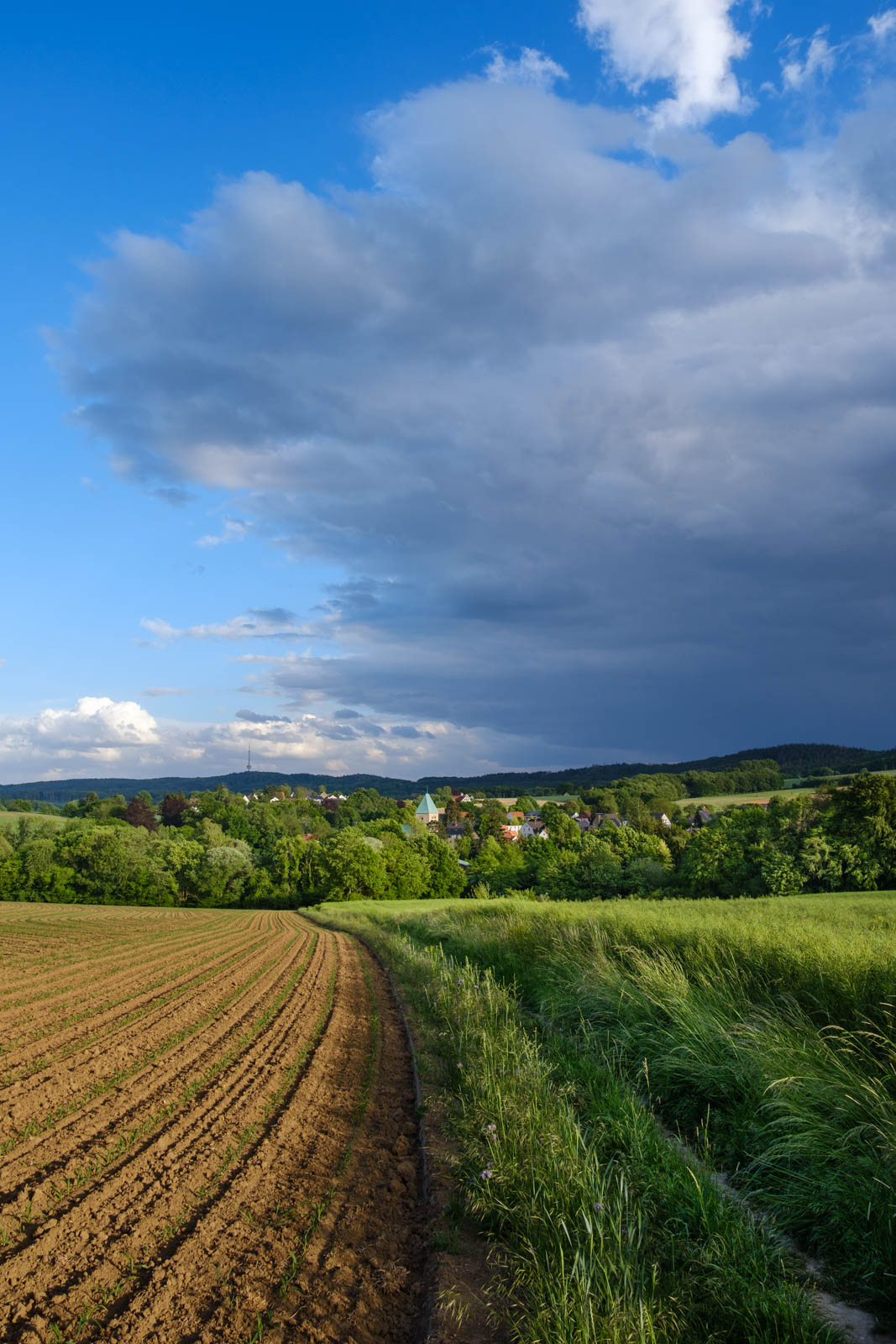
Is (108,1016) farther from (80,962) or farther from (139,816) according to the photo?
(139,816)

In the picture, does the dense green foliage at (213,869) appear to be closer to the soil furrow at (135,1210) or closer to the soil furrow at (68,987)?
the soil furrow at (68,987)

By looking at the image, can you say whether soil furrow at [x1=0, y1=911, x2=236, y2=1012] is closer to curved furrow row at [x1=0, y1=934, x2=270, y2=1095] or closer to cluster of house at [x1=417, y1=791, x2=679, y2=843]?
curved furrow row at [x1=0, y1=934, x2=270, y2=1095]

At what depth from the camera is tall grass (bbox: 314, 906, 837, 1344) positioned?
12.2ft

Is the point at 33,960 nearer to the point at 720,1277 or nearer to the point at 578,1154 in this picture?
the point at 578,1154

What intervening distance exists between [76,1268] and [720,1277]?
14.3 feet

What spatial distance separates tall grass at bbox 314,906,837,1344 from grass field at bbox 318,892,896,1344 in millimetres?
20

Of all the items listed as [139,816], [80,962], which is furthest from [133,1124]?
[139,816]

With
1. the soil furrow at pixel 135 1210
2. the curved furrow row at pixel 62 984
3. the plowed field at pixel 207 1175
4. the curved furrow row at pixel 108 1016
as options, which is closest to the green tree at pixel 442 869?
the curved furrow row at pixel 62 984

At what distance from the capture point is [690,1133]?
23.5 feet

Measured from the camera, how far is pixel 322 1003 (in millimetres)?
15039

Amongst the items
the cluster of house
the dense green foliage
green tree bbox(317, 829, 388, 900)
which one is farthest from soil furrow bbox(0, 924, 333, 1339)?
the cluster of house

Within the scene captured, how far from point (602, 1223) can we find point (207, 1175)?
12.5 feet

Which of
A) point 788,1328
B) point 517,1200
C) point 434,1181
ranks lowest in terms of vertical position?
point 434,1181

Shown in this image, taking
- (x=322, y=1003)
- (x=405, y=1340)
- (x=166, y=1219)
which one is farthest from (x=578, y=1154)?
(x=322, y=1003)
